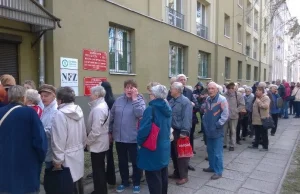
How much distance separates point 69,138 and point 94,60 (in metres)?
4.93

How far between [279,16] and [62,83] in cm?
589

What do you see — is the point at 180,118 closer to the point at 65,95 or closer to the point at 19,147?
the point at 65,95

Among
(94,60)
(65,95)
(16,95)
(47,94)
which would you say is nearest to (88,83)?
(94,60)

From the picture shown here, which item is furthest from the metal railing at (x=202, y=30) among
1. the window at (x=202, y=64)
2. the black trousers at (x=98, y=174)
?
the black trousers at (x=98, y=174)

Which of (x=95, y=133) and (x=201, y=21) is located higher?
(x=201, y=21)

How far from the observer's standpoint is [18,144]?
2969 millimetres

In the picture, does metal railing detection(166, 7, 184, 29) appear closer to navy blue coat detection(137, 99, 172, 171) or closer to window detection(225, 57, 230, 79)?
window detection(225, 57, 230, 79)

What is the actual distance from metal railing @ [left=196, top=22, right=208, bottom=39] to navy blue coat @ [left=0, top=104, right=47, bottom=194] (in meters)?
13.9

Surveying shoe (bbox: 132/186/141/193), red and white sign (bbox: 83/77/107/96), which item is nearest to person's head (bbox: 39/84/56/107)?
shoe (bbox: 132/186/141/193)

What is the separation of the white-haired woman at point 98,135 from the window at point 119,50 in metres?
4.97

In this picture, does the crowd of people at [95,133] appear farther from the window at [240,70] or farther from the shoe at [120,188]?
the window at [240,70]

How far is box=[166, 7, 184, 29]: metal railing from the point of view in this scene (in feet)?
41.2

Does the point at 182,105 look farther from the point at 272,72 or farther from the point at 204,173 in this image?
the point at 272,72

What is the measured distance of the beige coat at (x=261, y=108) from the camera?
24.3ft
